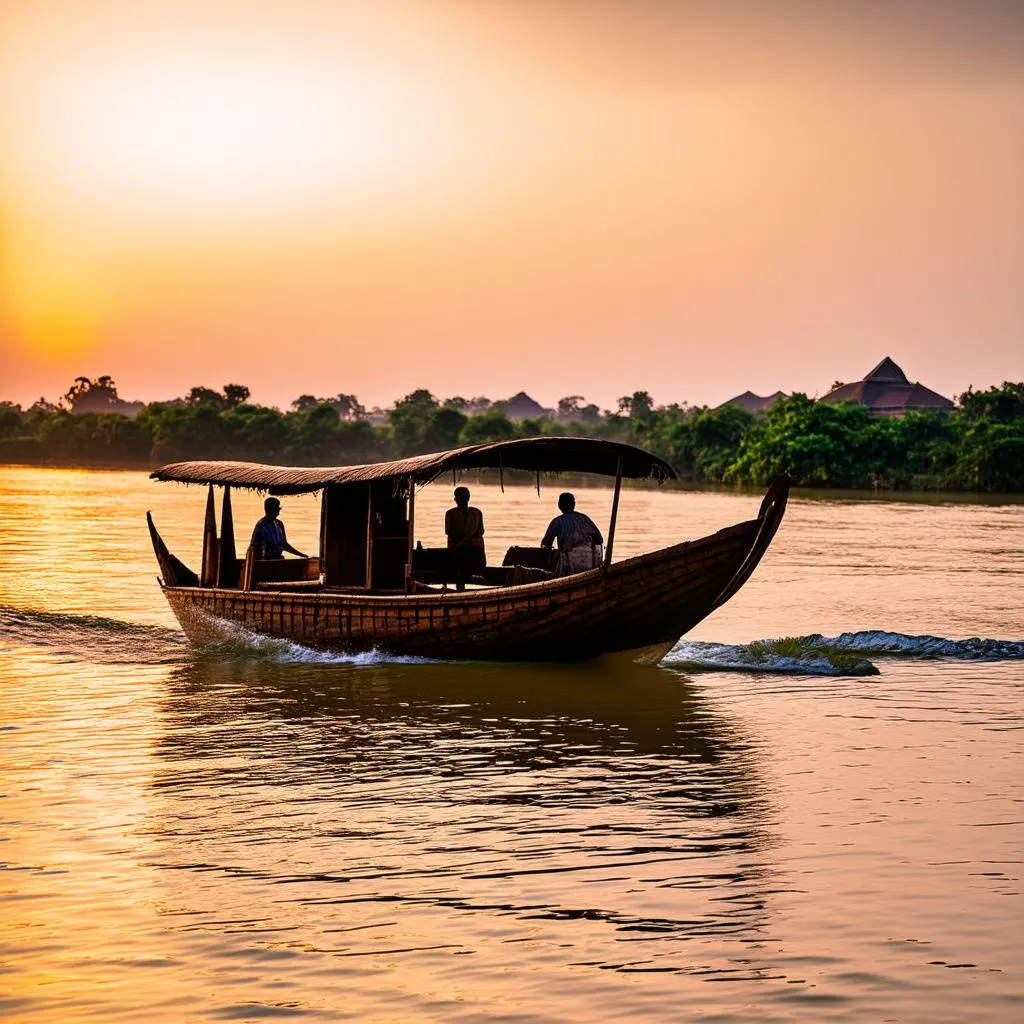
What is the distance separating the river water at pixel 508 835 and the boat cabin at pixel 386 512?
30.1 inches

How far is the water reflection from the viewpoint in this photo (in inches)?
220

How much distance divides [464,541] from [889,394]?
78.5 m

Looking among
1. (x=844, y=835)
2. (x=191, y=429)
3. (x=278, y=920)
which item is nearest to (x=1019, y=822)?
(x=844, y=835)

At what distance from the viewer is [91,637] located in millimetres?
14055

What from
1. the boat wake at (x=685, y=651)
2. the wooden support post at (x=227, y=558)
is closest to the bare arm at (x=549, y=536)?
the boat wake at (x=685, y=651)

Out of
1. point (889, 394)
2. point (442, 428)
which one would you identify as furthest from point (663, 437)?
point (442, 428)

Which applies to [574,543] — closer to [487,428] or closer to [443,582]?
[443,582]

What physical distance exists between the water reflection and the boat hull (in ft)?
1.64

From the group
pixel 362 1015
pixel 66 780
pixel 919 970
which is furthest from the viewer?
pixel 66 780

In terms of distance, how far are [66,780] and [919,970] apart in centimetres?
466

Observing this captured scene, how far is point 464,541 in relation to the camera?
1259cm

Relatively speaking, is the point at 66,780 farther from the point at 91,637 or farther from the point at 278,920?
the point at 91,637

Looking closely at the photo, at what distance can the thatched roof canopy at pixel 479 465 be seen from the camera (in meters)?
11.4

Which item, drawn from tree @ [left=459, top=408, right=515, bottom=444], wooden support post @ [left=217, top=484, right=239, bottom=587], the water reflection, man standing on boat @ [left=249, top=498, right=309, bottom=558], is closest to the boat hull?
the water reflection
